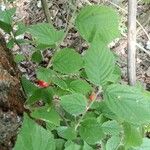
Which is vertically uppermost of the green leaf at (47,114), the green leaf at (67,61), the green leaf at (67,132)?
the green leaf at (67,61)

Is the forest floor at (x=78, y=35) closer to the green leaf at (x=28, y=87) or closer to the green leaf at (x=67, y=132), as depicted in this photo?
the green leaf at (x=28, y=87)

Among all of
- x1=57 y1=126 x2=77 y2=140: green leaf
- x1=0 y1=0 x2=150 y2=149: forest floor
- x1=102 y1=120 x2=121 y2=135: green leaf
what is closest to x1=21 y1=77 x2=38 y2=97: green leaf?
x1=57 y1=126 x2=77 y2=140: green leaf

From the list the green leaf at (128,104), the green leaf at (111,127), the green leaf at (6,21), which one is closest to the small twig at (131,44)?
the green leaf at (128,104)

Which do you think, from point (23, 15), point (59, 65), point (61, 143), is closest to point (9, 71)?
point (59, 65)

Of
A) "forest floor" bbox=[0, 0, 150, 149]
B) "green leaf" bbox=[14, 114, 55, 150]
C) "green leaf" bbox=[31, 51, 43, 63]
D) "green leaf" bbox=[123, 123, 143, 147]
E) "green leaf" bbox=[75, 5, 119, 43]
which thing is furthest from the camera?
"forest floor" bbox=[0, 0, 150, 149]

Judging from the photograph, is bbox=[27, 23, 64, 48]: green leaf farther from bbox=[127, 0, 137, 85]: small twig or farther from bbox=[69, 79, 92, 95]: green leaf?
bbox=[127, 0, 137, 85]: small twig

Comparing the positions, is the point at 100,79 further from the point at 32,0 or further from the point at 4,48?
the point at 32,0
